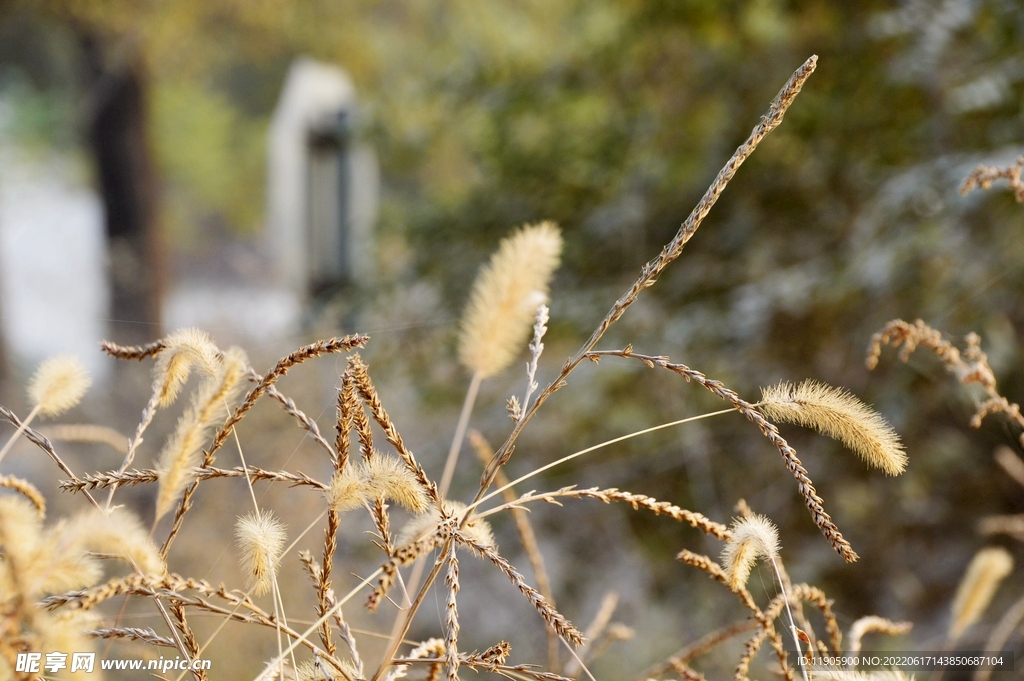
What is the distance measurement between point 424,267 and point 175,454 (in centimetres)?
140

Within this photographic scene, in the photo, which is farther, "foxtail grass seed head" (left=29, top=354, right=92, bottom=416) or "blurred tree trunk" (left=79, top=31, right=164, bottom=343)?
"blurred tree trunk" (left=79, top=31, right=164, bottom=343)

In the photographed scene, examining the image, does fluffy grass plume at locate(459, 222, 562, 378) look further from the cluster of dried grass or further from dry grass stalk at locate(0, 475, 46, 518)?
dry grass stalk at locate(0, 475, 46, 518)

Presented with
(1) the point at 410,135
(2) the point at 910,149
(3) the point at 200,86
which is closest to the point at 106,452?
(1) the point at 410,135

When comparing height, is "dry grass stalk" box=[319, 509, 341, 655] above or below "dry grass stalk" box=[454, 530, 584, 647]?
above

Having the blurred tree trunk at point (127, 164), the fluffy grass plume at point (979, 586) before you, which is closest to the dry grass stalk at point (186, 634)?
the fluffy grass plume at point (979, 586)

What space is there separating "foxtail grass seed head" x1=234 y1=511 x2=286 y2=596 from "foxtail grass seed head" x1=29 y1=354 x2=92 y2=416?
0.08 meters

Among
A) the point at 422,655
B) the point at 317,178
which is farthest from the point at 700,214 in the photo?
the point at 317,178

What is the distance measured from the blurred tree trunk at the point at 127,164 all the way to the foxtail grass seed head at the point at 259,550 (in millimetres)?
3003

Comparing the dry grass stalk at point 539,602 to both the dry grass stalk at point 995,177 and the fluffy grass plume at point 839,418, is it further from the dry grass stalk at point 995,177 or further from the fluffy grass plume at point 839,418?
the dry grass stalk at point 995,177

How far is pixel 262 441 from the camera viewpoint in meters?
1.46

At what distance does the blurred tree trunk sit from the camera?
3.03 m

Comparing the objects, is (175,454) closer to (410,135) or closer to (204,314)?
(410,135)

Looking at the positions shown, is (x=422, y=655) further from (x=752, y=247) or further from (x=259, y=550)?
(x=752, y=247)

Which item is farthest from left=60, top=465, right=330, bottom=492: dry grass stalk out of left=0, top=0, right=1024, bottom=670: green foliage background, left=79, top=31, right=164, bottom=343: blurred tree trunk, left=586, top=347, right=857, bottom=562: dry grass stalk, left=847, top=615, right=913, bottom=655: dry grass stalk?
left=79, top=31, right=164, bottom=343: blurred tree trunk
